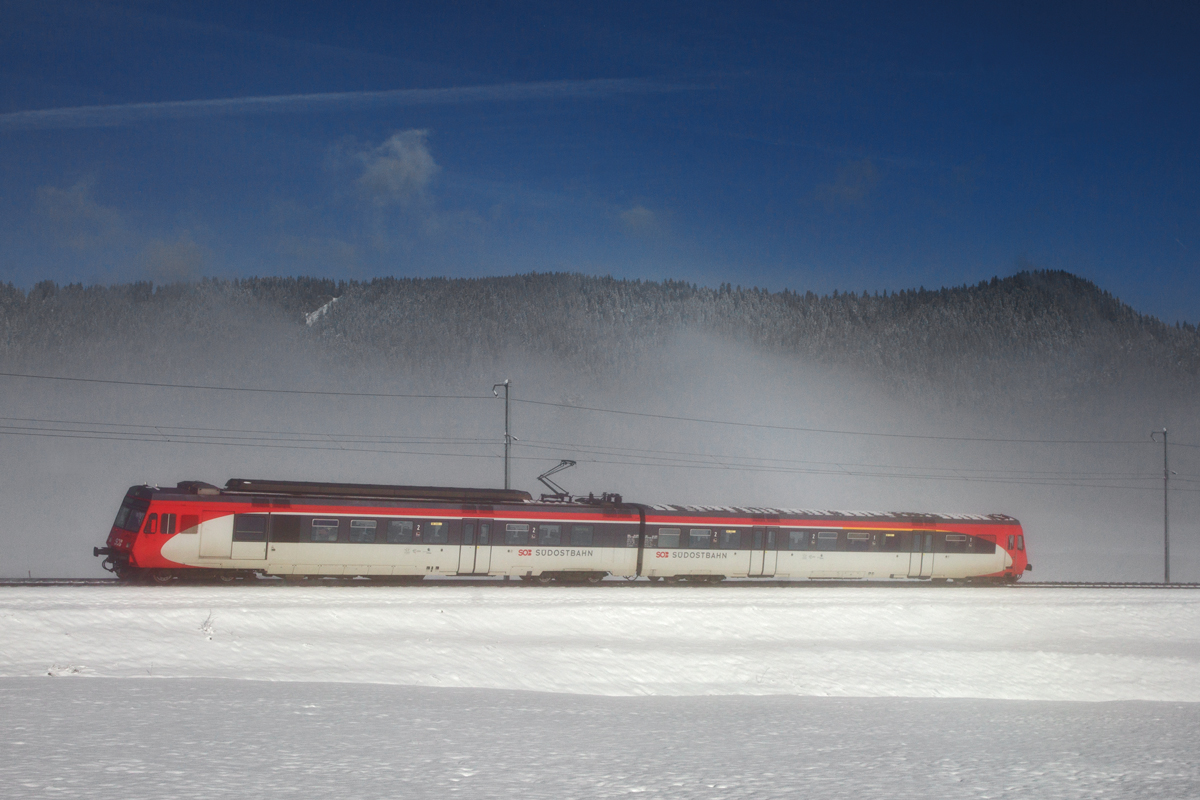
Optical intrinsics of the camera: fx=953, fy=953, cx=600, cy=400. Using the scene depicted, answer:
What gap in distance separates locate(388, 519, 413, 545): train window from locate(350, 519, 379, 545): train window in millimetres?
560

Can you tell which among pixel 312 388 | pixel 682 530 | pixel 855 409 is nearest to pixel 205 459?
pixel 312 388

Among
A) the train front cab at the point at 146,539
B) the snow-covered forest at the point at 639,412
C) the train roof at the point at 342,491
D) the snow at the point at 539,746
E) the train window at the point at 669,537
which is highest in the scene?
the snow-covered forest at the point at 639,412

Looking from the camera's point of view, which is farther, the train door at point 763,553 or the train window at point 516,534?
the train door at point 763,553

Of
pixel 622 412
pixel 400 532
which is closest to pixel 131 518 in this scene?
pixel 400 532

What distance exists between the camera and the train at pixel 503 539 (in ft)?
104

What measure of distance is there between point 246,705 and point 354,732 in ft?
10.3

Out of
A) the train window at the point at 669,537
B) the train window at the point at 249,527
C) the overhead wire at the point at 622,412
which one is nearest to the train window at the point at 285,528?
the train window at the point at 249,527

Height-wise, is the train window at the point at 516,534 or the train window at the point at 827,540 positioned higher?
the train window at the point at 827,540

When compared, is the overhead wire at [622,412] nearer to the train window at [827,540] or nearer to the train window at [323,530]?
the train window at [827,540]

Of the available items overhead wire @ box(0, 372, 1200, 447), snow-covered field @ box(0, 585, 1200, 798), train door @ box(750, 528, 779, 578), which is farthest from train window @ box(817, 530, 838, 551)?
overhead wire @ box(0, 372, 1200, 447)

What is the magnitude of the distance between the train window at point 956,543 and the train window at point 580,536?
644 inches

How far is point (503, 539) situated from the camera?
115ft

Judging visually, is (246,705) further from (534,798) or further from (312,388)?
(312,388)

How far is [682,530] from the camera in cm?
3747
